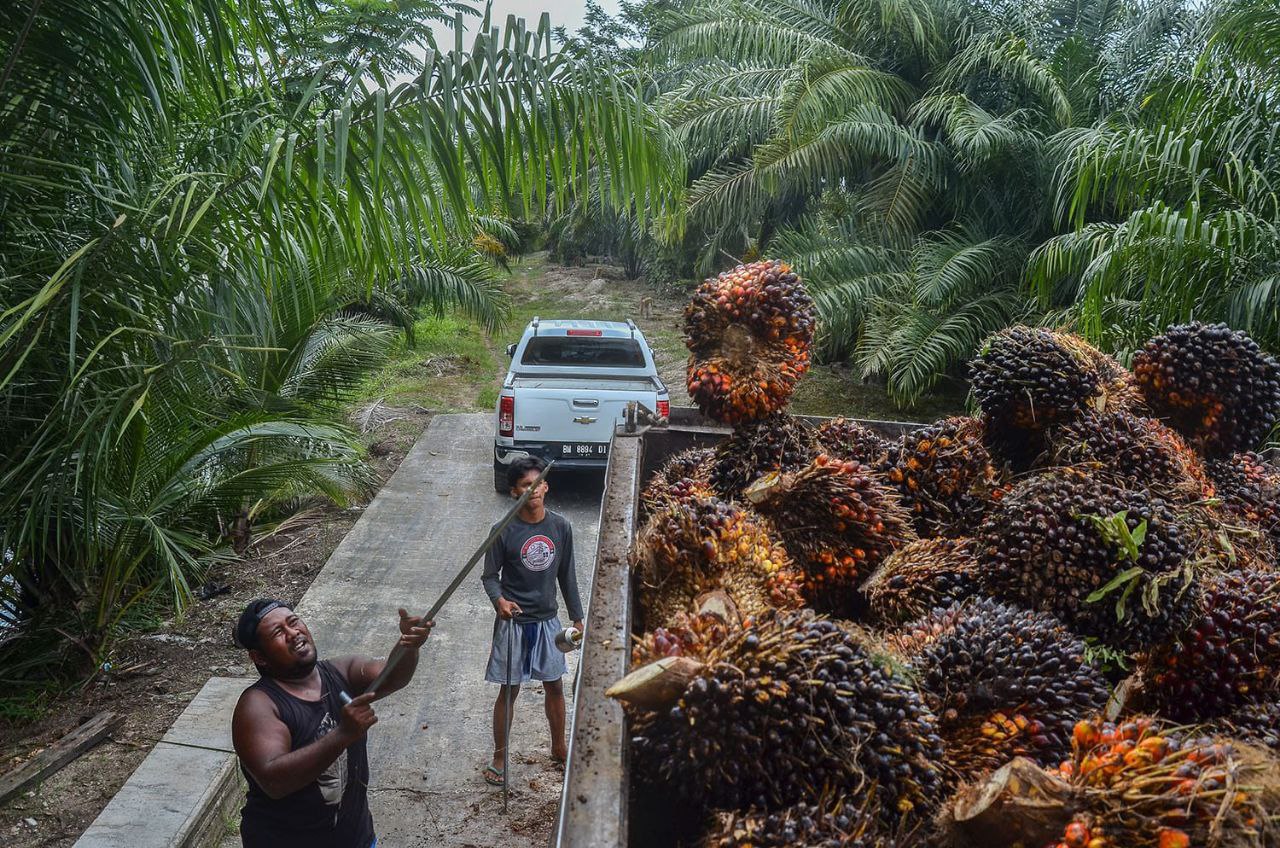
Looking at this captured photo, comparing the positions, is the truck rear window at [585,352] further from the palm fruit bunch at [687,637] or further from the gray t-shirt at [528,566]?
the palm fruit bunch at [687,637]

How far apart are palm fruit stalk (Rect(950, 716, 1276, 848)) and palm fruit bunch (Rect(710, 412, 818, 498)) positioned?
5.12ft

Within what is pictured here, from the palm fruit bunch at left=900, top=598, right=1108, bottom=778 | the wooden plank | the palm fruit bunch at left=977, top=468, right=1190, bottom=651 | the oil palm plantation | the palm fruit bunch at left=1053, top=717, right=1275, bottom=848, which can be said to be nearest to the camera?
the palm fruit bunch at left=1053, top=717, right=1275, bottom=848

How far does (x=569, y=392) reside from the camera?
9.60 m

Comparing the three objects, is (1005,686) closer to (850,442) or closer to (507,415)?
(850,442)

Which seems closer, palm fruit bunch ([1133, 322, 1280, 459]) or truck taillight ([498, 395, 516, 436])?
palm fruit bunch ([1133, 322, 1280, 459])

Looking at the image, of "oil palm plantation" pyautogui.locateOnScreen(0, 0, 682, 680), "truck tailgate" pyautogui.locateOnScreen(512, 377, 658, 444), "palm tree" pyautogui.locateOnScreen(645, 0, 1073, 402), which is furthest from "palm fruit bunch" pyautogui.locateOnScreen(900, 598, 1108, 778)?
"palm tree" pyautogui.locateOnScreen(645, 0, 1073, 402)

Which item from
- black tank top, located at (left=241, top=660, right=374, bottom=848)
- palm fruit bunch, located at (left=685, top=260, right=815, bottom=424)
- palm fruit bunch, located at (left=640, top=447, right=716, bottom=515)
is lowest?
black tank top, located at (left=241, top=660, right=374, bottom=848)

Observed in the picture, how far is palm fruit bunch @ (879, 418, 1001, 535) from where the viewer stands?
2850 millimetres

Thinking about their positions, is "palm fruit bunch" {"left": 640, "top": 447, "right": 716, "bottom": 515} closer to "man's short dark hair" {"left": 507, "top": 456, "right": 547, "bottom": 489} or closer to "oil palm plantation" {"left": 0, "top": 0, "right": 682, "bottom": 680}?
"oil palm plantation" {"left": 0, "top": 0, "right": 682, "bottom": 680}

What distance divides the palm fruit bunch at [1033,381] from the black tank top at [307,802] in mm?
2241

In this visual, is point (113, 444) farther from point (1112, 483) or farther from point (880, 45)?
point (880, 45)

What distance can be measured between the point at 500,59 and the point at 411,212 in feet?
2.23

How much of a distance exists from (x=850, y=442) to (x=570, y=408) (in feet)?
21.1

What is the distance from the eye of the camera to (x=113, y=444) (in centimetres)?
431
